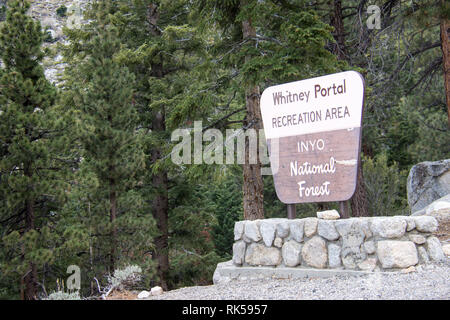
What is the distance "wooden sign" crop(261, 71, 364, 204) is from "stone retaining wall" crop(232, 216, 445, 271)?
0.43m

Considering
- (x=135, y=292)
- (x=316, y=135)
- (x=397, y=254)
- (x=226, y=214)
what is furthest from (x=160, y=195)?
(x=397, y=254)

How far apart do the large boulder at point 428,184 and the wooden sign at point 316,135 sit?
692 centimetres

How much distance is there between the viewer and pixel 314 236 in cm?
652

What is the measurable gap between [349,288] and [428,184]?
8425 mm

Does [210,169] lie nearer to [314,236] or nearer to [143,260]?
[314,236]

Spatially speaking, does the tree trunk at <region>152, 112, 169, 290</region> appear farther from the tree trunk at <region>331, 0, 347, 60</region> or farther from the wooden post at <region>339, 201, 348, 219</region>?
the wooden post at <region>339, 201, 348, 219</region>

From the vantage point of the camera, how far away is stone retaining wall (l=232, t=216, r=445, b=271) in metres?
5.91

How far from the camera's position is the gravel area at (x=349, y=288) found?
4.94 metres

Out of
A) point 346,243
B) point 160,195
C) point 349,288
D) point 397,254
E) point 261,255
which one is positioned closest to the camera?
point 349,288

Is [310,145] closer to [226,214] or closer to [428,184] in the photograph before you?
[428,184]

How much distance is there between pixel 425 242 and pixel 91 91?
29.8ft

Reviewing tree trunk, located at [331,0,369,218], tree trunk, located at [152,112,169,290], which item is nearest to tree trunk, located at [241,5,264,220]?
tree trunk, located at [331,0,369,218]

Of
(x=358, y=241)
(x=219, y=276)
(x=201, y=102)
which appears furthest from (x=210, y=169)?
(x=358, y=241)

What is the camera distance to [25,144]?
30.4ft
